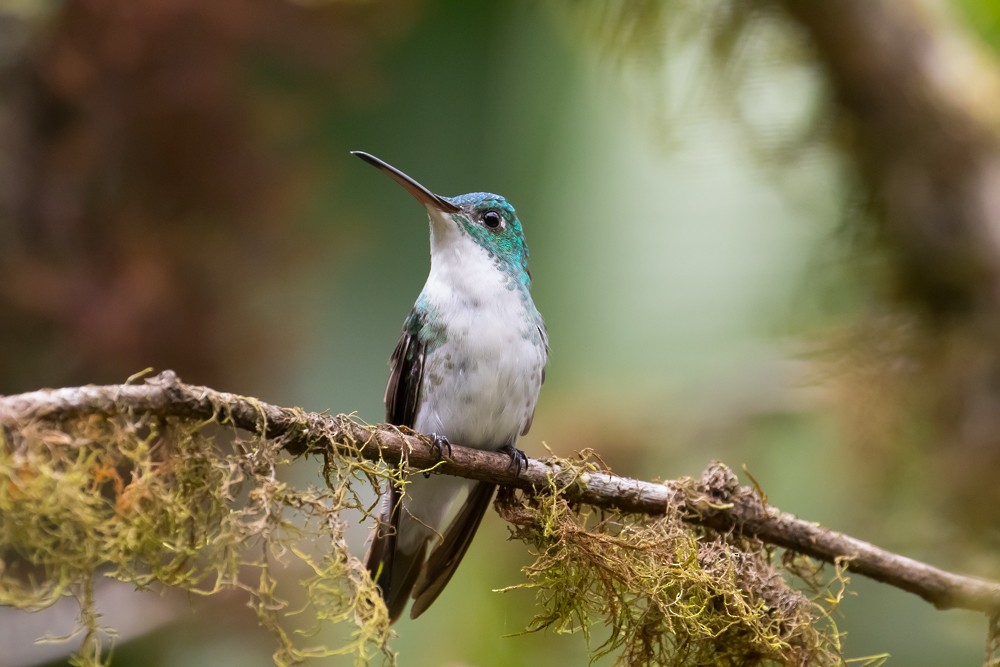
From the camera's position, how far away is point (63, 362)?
4.19 meters

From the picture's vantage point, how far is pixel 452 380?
113 inches

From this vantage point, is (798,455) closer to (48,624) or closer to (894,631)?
(894,631)

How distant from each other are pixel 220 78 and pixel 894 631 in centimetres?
430

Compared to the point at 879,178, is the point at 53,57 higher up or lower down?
lower down

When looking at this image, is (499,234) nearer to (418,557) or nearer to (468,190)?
(418,557)

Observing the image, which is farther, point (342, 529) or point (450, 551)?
point (450, 551)

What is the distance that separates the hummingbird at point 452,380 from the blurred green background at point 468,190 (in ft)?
3.47

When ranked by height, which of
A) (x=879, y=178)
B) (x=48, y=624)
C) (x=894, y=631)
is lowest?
(x=48, y=624)

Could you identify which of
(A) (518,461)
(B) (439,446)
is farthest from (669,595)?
(B) (439,446)

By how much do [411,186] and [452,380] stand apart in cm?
61

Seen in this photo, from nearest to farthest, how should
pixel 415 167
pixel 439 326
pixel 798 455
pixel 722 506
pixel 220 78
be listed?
1. pixel 722 506
2. pixel 439 326
3. pixel 220 78
4. pixel 415 167
5. pixel 798 455

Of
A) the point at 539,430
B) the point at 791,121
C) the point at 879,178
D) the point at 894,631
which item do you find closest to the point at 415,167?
the point at 539,430

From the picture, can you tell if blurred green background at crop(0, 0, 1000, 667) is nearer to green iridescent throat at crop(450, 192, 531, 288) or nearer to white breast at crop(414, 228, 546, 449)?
green iridescent throat at crop(450, 192, 531, 288)

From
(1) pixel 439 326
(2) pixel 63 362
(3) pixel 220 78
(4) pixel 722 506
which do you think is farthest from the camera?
(3) pixel 220 78
